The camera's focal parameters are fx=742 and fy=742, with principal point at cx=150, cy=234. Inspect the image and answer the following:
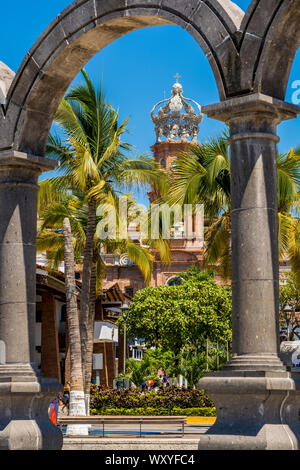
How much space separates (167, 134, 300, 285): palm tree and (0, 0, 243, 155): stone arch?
A: 9550 mm

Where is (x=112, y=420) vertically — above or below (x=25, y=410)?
below

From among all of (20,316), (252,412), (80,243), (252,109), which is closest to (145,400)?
(80,243)

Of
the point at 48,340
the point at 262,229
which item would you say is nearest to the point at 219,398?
the point at 262,229

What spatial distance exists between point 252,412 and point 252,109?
9.56 ft

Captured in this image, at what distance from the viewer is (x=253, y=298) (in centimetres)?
714

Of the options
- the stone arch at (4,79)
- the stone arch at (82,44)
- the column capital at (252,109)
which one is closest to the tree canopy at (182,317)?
the stone arch at (4,79)

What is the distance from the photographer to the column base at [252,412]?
6.72 meters

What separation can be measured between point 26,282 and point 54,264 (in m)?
17.0

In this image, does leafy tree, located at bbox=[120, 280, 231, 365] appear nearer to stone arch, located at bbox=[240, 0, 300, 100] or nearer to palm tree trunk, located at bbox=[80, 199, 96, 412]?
palm tree trunk, located at bbox=[80, 199, 96, 412]

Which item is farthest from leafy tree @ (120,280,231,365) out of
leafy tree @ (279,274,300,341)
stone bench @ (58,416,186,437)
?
stone bench @ (58,416,186,437)

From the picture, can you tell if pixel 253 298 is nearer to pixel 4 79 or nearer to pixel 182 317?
pixel 4 79

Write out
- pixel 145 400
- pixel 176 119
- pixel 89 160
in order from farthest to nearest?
pixel 176 119 → pixel 145 400 → pixel 89 160

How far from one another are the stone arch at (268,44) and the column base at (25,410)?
4095 mm

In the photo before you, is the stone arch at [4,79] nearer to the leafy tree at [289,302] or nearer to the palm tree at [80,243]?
the palm tree at [80,243]
